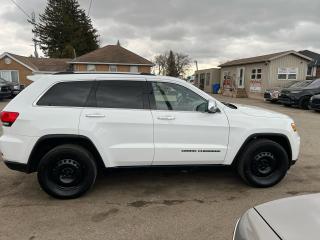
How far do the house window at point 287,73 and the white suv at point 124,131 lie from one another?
21786 mm

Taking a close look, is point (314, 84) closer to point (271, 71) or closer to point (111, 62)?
point (271, 71)

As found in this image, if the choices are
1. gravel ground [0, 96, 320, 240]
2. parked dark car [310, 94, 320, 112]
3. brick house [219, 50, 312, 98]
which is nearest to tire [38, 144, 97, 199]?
gravel ground [0, 96, 320, 240]

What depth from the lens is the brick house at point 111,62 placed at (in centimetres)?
3491

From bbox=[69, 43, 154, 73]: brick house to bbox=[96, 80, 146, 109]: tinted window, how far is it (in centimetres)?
3060

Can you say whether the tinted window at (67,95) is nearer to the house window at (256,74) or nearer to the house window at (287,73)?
the house window at (287,73)

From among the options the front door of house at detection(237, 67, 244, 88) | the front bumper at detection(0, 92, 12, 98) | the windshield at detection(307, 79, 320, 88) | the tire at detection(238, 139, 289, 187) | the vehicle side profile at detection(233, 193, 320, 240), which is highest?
the front door of house at detection(237, 67, 244, 88)

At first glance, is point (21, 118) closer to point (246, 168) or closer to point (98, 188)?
point (98, 188)

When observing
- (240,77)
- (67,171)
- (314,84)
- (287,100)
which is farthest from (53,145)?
(240,77)

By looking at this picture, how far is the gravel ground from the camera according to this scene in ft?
11.2

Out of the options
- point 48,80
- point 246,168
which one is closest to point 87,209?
point 48,80

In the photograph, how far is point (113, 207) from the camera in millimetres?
4020

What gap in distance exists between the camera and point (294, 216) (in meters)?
1.97

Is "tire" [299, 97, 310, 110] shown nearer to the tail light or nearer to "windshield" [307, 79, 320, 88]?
"windshield" [307, 79, 320, 88]

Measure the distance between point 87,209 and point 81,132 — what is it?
40.2 inches
